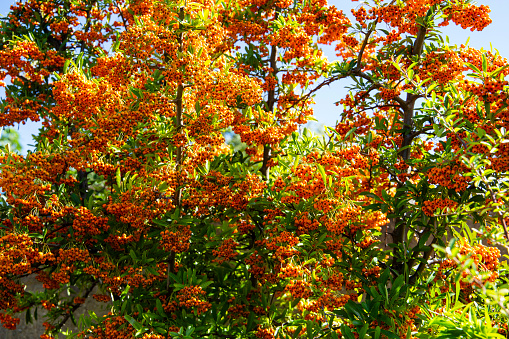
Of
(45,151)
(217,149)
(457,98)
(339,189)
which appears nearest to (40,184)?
(45,151)

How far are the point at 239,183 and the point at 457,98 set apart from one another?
2448 millimetres

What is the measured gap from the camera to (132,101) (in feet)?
16.6

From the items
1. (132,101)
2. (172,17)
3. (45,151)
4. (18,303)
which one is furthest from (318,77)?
(18,303)

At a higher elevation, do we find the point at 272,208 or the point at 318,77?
the point at 318,77

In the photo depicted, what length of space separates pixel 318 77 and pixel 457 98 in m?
2.67

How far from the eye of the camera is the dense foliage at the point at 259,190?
448 centimetres

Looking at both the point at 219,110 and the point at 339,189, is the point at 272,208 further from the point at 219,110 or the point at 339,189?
the point at 219,110

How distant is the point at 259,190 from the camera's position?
5.03 m

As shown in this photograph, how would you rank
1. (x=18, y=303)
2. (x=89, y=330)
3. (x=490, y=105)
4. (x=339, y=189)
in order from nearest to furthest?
(x=490, y=105), (x=339, y=189), (x=89, y=330), (x=18, y=303)

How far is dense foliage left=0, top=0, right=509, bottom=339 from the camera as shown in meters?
4.48

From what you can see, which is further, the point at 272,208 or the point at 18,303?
the point at 18,303

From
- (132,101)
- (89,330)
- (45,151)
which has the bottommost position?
(89,330)

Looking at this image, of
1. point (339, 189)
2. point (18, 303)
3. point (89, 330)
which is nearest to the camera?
point (339, 189)

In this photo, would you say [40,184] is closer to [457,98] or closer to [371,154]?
[371,154]
